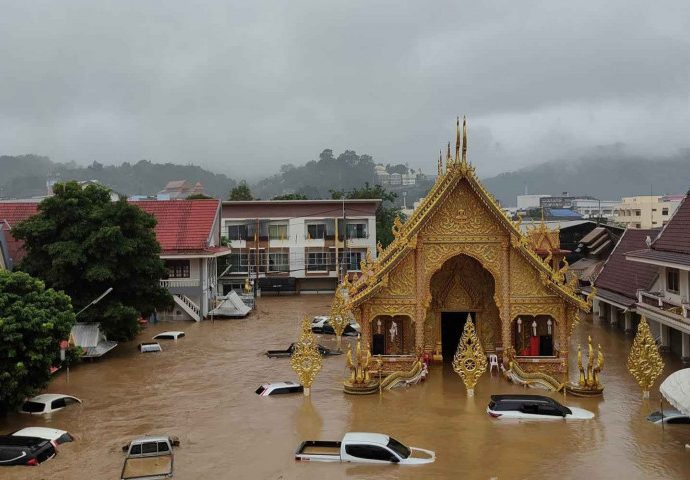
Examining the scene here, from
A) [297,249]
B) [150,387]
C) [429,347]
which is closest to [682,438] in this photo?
[429,347]

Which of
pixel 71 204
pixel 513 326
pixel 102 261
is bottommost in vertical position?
pixel 513 326

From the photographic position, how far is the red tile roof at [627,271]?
97.7 feet

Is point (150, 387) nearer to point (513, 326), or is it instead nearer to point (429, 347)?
point (429, 347)

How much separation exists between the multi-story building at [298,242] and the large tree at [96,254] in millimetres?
25443

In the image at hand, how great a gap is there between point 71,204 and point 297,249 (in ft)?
92.6

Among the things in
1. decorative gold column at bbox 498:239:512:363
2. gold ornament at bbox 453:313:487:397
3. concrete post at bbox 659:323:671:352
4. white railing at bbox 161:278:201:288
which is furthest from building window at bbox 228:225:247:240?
gold ornament at bbox 453:313:487:397

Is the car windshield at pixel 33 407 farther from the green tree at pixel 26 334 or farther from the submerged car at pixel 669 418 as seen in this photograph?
the submerged car at pixel 669 418

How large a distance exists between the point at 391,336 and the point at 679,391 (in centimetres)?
1039

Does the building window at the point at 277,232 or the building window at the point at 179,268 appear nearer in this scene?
Answer: the building window at the point at 179,268

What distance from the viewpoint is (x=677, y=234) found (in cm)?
2620

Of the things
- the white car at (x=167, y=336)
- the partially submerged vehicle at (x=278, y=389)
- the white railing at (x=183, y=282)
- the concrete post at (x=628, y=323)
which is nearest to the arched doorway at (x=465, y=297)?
the partially submerged vehicle at (x=278, y=389)

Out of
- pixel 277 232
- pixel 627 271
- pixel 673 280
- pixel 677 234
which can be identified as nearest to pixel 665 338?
pixel 673 280

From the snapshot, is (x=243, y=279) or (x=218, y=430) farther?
(x=243, y=279)

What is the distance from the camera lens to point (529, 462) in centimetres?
1466
